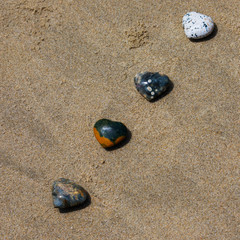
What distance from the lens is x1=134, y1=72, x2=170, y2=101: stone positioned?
97.0 inches

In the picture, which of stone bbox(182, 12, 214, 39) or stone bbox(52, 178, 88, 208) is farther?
stone bbox(182, 12, 214, 39)

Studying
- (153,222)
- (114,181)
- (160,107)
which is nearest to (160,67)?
(160,107)

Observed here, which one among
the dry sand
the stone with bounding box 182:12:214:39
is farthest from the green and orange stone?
the stone with bounding box 182:12:214:39

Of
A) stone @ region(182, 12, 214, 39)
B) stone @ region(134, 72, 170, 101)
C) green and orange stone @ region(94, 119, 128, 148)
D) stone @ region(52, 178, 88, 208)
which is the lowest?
stone @ region(52, 178, 88, 208)

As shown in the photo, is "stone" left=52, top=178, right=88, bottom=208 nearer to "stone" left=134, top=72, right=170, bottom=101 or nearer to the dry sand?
the dry sand

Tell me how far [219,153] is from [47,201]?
1.34 m

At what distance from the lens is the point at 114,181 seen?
244 cm

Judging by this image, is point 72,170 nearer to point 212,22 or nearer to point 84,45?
Answer: point 84,45

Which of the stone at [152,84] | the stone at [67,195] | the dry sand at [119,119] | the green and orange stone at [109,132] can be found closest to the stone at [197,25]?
the dry sand at [119,119]

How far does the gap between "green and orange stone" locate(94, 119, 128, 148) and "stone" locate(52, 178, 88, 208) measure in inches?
15.1

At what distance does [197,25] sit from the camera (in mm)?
2525

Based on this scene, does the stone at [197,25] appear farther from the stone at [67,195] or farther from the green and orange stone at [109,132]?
the stone at [67,195]

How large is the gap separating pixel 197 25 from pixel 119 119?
95 cm

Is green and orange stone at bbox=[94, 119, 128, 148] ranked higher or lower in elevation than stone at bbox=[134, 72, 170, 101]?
lower
